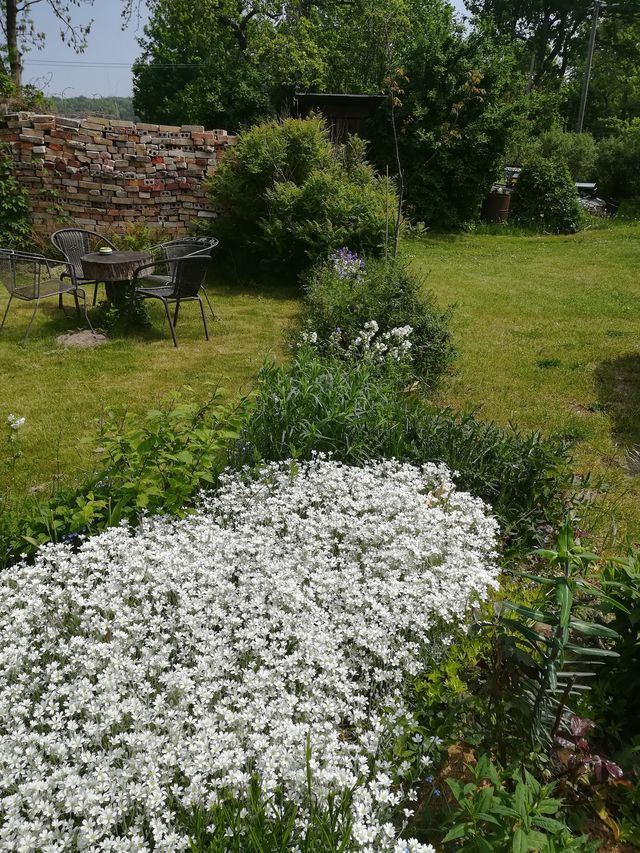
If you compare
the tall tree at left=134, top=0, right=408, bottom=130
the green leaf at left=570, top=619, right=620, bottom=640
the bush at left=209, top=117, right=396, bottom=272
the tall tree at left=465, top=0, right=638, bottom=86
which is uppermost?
the tall tree at left=465, top=0, right=638, bottom=86

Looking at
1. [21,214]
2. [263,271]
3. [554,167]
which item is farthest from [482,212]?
[21,214]

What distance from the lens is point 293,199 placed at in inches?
345

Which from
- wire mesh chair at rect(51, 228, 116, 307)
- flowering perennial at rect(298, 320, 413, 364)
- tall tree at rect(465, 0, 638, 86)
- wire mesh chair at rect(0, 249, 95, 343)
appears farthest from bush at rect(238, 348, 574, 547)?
tall tree at rect(465, 0, 638, 86)

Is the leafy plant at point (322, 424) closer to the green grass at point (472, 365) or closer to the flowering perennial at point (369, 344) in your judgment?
the flowering perennial at point (369, 344)

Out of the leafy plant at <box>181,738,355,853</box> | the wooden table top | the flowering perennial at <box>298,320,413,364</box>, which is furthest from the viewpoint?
the wooden table top

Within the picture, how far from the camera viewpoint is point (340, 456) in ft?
11.6

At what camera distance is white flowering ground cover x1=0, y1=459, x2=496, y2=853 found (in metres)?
1.56

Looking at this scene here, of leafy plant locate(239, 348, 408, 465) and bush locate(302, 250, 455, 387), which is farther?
bush locate(302, 250, 455, 387)

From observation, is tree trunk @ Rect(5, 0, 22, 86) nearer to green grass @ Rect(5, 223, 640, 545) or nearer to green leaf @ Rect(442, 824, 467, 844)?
green grass @ Rect(5, 223, 640, 545)

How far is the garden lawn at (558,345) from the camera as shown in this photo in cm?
453

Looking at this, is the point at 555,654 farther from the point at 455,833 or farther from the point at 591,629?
the point at 455,833

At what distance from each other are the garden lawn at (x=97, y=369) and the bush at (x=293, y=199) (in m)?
1.24

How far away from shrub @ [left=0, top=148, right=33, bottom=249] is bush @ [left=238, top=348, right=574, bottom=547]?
26.1ft

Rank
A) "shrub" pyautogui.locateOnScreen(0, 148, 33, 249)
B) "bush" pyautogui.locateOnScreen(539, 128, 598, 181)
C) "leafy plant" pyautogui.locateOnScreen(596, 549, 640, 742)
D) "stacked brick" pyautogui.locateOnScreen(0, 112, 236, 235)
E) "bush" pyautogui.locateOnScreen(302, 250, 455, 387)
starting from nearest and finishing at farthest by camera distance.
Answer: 1. "leafy plant" pyautogui.locateOnScreen(596, 549, 640, 742)
2. "bush" pyautogui.locateOnScreen(302, 250, 455, 387)
3. "shrub" pyautogui.locateOnScreen(0, 148, 33, 249)
4. "stacked brick" pyautogui.locateOnScreen(0, 112, 236, 235)
5. "bush" pyautogui.locateOnScreen(539, 128, 598, 181)
